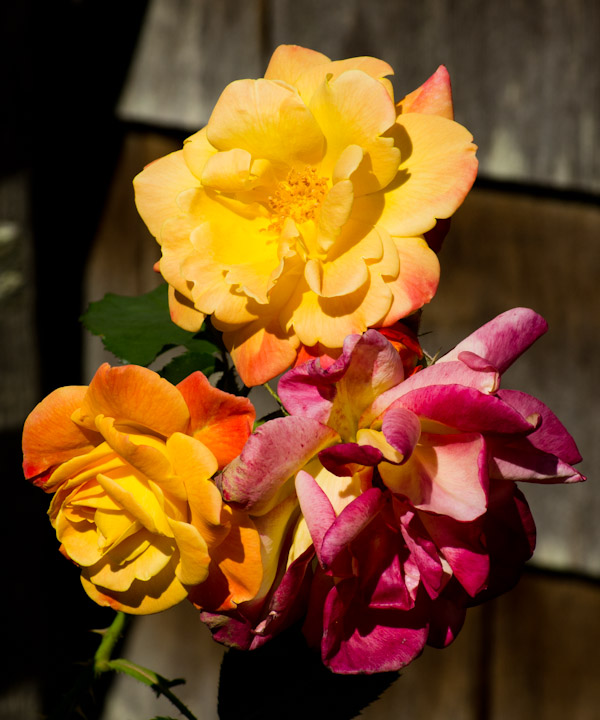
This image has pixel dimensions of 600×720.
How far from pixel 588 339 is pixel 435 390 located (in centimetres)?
109

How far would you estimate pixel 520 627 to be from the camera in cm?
147

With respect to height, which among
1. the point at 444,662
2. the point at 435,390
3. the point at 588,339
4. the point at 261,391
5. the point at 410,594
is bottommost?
the point at 444,662

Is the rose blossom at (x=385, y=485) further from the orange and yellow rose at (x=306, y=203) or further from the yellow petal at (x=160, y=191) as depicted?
the yellow petal at (x=160, y=191)

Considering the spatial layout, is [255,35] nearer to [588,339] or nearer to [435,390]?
[588,339]

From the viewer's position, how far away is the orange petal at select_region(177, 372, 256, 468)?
419mm

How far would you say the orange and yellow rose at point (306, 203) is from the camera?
435mm

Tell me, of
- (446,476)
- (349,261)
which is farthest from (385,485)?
(349,261)

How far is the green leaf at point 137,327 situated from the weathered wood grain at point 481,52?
77 cm

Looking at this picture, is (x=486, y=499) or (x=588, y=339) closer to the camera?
(x=486, y=499)

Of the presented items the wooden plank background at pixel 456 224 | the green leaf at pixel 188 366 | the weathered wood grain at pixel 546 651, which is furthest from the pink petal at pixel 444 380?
the weathered wood grain at pixel 546 651

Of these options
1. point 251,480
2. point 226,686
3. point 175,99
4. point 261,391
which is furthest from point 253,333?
point 175,99

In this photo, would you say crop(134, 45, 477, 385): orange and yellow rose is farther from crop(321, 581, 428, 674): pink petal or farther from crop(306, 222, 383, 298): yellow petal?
crop(321, 581, 428, 674): pink petal

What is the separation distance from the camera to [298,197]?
496 mm

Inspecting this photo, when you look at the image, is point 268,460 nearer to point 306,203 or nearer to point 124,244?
point 306,203
